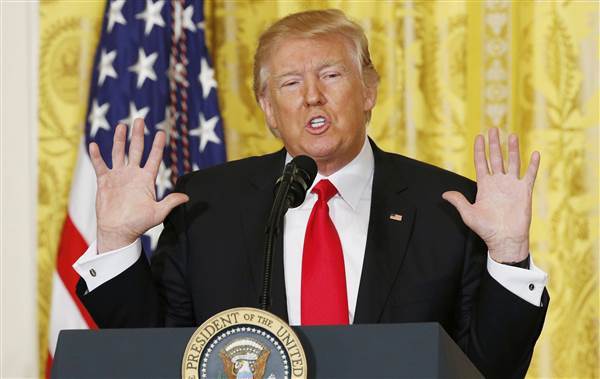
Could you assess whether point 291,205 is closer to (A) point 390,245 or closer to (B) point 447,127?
(A) point 390,245

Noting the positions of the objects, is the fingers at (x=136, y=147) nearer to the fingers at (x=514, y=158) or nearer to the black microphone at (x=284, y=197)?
the black microphone at (x=284, y=197)

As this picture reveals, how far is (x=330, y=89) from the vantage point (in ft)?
9.77

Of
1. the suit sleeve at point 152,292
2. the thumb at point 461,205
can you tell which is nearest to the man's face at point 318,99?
the suit sleeve at point 152,292

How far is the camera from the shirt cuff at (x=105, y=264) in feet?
8.23

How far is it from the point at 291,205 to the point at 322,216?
671 millimetres

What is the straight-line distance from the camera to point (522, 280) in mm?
2408

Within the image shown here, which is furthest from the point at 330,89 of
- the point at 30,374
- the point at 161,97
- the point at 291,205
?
the point at 30,374

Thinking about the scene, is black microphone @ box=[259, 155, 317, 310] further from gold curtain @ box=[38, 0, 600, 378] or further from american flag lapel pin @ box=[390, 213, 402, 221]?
gold curtain @ box=[38, 0, 600, 378]

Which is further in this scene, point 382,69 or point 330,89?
point 382,69

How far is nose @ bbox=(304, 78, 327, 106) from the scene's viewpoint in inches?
115

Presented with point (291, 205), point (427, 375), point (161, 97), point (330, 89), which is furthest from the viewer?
point (161, 97)

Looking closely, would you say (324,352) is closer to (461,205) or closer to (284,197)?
(284,197)

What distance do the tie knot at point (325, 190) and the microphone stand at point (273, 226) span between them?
67cm

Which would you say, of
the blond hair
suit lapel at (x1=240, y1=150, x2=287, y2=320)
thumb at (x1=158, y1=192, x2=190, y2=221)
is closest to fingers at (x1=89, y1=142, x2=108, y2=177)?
thumb at (x1=158, y1=192, x2=190, y2=221)
